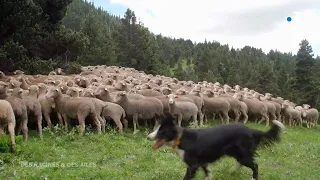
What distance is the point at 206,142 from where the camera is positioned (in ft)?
25.1

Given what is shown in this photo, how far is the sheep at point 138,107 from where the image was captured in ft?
51.9

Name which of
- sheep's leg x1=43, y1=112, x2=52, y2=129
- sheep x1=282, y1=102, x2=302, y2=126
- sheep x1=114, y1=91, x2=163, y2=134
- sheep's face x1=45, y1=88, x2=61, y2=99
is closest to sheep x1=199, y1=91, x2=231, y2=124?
sheep x1=114, y1=91, x2=163, y2=134

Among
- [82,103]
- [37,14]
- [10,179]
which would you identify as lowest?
[10,179]

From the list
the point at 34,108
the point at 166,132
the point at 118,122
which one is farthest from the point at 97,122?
the point at 166,132

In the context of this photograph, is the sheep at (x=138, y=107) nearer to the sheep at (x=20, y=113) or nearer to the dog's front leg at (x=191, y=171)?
the sheep at (x=20, y=113)

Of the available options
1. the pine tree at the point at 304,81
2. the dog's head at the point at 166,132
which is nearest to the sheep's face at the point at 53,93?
the dog's head at the point at 166,132

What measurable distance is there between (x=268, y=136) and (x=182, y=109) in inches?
344

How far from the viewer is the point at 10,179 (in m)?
8.48

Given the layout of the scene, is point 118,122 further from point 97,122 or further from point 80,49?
point 80,49

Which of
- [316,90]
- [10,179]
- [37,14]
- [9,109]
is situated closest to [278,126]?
[10,179]

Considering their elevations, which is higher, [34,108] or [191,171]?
[34,108]

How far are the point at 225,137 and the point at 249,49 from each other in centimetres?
19303

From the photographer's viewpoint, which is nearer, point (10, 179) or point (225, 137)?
point (225, 137)

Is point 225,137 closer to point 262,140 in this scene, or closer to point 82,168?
point 262,140
